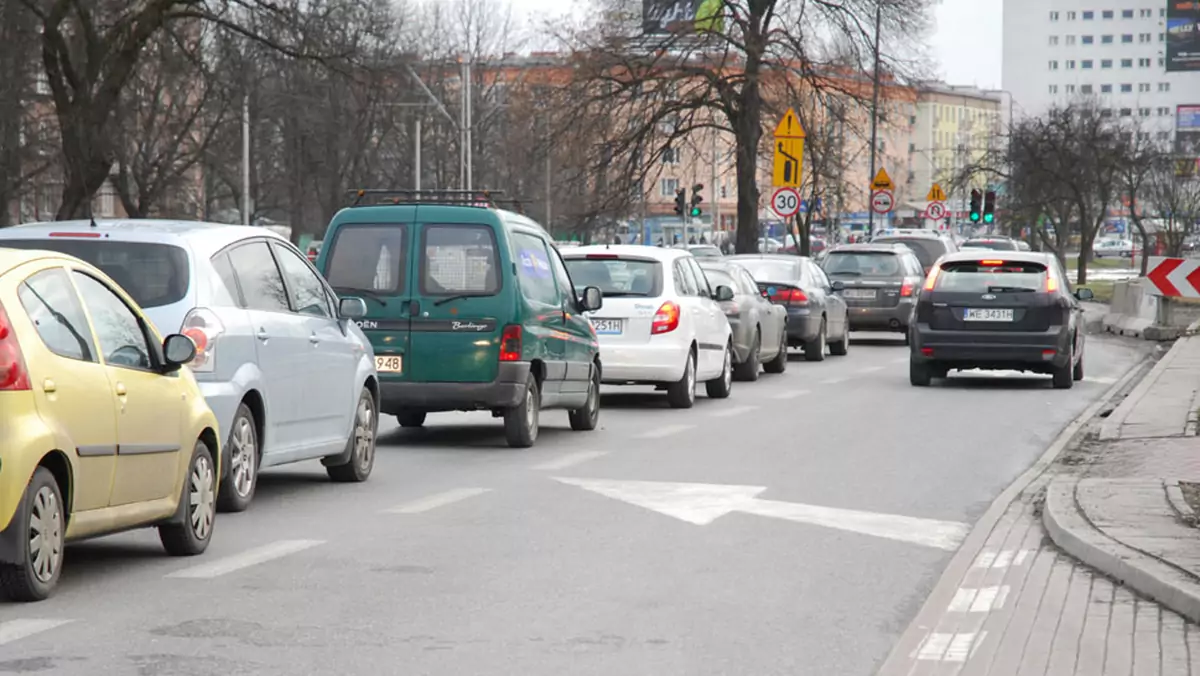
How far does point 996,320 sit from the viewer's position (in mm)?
23922

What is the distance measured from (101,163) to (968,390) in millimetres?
20497

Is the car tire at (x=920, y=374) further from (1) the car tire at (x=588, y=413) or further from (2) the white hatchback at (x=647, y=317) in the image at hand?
(1) the car tire at (x=588, y=413)

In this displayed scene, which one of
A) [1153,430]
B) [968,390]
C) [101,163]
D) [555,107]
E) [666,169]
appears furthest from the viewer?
[666,169]

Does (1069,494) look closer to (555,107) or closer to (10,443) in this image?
(10,443)

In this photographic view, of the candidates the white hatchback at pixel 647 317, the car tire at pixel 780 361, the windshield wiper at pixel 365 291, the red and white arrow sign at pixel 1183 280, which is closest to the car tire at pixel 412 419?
the windshield wiper at pixel 365 291

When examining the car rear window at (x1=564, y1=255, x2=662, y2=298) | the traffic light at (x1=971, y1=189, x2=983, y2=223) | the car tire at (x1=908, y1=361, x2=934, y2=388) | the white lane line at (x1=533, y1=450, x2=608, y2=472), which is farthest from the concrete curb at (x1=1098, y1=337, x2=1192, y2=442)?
the traffic light at (x1=971, y1=189, x2=983, y2=223)

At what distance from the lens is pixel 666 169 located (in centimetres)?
4994

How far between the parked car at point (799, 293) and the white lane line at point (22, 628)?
70.4 ft

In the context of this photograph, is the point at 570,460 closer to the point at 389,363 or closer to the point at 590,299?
the point at 389,363

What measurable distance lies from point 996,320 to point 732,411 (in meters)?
4.66

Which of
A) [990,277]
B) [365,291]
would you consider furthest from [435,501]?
[990,277]

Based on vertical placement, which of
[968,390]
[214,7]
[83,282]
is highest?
[214,7]

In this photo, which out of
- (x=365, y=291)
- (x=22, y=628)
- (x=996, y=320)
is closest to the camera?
(x=22, y=628)

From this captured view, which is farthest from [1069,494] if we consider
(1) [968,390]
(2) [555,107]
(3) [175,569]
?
(2) [555,107]
